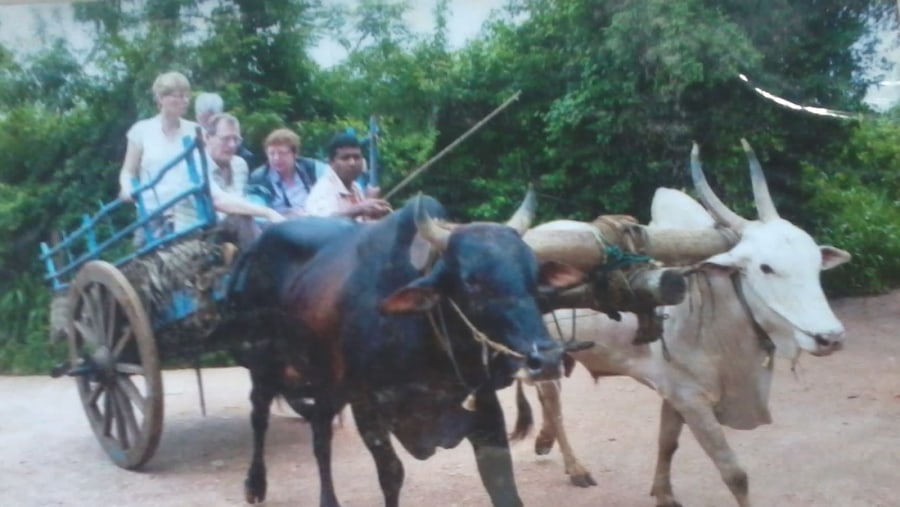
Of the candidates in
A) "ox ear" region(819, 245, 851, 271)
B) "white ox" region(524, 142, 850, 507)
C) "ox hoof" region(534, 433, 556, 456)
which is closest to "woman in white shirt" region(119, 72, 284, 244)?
"white ox" region(524, 142, 850, 507)

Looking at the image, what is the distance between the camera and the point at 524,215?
341 cm

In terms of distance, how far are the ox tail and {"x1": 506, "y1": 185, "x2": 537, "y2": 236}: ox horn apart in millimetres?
811

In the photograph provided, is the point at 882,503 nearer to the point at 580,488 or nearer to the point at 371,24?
the point at 580,488

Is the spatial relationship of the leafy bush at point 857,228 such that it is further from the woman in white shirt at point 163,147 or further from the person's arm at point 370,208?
the woman in white shirt at point 163,147

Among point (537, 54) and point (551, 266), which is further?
point (537, 54)

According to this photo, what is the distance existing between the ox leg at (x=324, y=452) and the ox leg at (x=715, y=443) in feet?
3.88

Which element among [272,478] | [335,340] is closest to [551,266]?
[335,340]

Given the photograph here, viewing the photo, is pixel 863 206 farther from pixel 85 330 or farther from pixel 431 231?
pixel 85 330

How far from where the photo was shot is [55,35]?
3.82 metres

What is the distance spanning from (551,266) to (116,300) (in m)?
1.82

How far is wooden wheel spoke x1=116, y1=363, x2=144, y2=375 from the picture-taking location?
4.41m

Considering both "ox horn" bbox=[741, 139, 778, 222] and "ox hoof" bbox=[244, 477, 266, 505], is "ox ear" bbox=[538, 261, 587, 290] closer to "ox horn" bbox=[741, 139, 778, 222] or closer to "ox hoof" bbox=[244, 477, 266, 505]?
"ox horn" bbox=[741, 139, 778, 222]

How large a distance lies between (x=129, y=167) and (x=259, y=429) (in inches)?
39.3

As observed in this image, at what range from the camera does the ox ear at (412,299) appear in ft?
10.5
